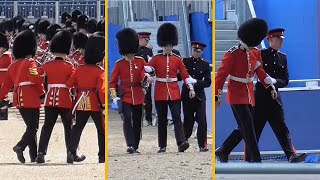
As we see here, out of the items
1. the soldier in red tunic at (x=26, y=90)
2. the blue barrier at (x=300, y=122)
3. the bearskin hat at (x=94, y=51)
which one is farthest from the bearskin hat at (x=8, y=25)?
the blue barrier at (x=300, y=122)

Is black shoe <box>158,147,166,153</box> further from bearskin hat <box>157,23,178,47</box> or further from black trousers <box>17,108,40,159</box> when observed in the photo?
black trousers <box>17,108,40,159</box>

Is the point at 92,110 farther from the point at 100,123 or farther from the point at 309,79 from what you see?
the point at 309,79

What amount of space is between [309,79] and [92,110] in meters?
1.28

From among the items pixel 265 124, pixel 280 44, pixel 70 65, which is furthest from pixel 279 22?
pixel 70 65

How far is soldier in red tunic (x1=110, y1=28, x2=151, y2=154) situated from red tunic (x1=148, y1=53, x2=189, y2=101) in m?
0.07

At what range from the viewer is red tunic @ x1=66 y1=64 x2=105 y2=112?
4.75 meters

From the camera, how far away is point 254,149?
4.52 m

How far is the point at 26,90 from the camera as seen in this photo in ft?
18.9

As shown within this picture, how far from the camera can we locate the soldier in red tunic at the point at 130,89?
3.34m

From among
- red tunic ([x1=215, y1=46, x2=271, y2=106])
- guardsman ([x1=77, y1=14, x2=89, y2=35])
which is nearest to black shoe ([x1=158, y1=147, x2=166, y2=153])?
red tunic ([x1=215, y1=46, x2=271, y2=106])

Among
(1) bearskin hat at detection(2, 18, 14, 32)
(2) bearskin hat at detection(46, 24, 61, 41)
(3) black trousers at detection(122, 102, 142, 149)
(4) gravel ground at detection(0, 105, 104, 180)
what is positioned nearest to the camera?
(3) black trousers at detection(122, 102, 142, 149)

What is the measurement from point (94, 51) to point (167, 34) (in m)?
1.48

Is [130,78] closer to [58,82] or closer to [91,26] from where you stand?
[58,82]

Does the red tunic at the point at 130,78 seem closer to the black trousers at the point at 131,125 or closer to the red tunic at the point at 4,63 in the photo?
the black trousers at the point at 131,125
